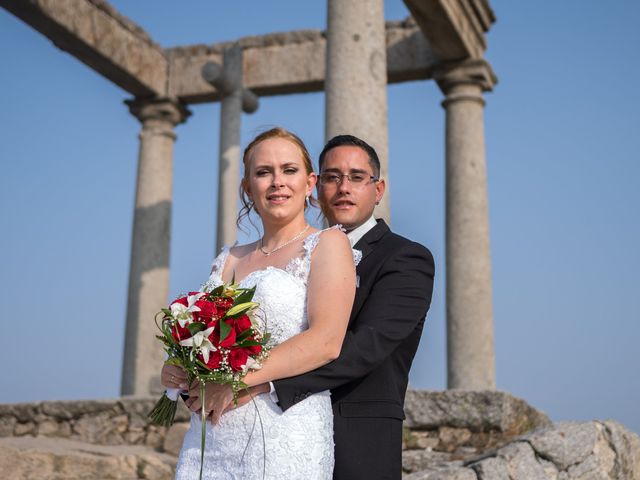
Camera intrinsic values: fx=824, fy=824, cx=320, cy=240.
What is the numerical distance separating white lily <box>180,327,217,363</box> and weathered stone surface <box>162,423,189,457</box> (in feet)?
27.7

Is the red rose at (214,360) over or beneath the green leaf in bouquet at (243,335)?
beneath

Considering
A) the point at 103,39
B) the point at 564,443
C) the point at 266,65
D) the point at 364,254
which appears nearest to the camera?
the point at 364,254

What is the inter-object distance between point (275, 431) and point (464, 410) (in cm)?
697

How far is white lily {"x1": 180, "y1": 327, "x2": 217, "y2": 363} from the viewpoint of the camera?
377 cm

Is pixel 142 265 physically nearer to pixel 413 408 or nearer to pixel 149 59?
pixel 149 59

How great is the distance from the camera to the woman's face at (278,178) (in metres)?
4.35

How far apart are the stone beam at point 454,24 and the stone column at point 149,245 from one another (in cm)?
725

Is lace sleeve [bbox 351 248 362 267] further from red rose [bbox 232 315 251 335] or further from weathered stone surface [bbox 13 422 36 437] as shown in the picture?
weathered stone surface [bbox 13 422 36 437]

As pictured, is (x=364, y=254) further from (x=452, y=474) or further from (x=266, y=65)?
(x=266, y=65)

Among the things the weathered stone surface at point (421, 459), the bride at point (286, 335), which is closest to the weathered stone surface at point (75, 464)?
the weathered stone surface at point (421, 459)

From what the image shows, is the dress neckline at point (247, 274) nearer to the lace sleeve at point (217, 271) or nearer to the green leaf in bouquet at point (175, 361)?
the lace sleeve at point (217, 271)

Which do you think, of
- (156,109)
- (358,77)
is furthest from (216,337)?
(156,109)

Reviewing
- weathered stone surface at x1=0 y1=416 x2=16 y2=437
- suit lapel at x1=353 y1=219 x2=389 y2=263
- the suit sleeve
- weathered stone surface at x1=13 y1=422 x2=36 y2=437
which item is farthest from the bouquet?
weathered stone surface at x1=0 y1=416 x2=16 y2=437

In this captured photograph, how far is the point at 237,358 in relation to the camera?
12.5 ft
